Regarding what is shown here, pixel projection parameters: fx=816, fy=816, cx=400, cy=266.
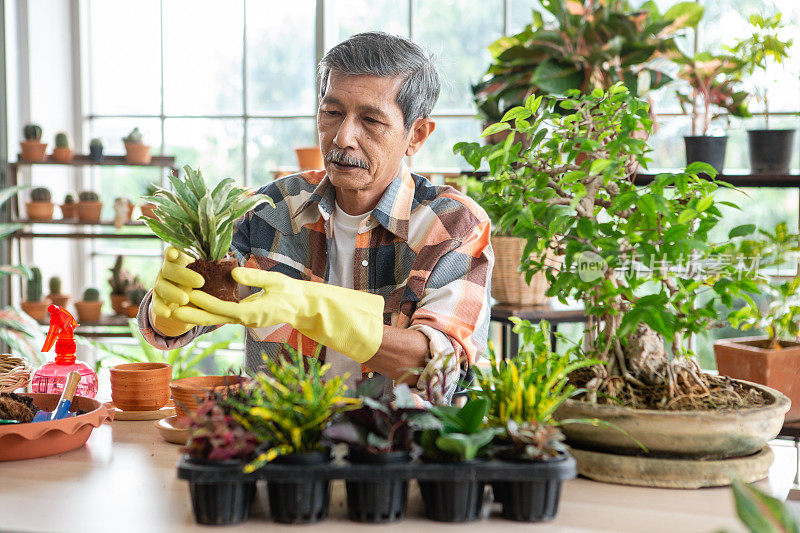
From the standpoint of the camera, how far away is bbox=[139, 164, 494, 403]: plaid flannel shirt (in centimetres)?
160

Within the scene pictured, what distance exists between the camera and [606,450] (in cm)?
125

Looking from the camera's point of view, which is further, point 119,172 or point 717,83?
point 119,172

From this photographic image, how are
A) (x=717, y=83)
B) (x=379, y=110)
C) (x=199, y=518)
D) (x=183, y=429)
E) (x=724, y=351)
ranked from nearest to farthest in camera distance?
(x=199, y=518) → (x=183, y=429) → (x=379, y=110) → (x=724, y=351) → (x=717, y=83)

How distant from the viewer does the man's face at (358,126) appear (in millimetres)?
1664

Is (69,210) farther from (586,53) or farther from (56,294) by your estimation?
(586,53)

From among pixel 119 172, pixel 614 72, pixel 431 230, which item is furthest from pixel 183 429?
pixel 119 172

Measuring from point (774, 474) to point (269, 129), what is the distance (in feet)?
12.8

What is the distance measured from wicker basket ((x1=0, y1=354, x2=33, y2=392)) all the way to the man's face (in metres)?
0.71

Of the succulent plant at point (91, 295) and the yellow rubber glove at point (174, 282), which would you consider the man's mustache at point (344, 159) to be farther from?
the succulent plant at point (91, 295)

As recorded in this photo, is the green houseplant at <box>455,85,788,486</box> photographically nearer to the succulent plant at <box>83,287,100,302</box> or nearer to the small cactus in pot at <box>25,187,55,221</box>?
the succulent plant at <box>83,287,100,302</box>

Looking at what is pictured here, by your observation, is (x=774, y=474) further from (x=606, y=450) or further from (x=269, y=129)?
(x=269, y=129)

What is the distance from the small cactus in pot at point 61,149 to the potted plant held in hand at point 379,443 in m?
3.84

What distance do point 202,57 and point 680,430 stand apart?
14.0 feet

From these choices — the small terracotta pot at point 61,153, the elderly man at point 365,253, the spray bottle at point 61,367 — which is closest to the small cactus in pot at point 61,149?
the small terracotta pot at point 61,153
